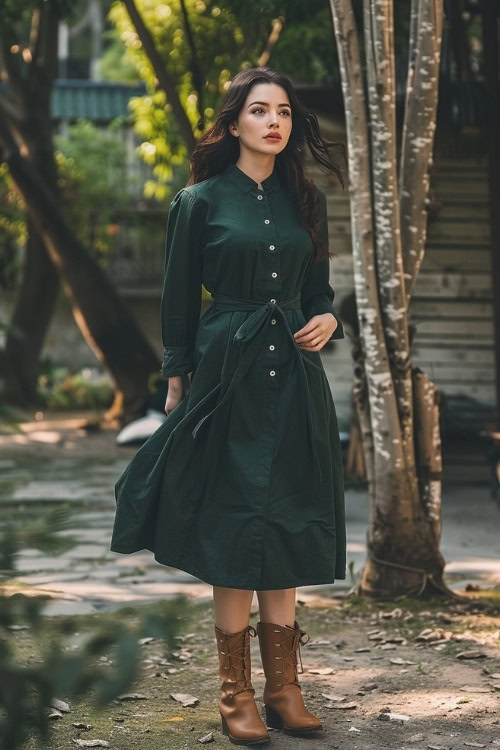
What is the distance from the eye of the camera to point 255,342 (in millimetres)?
3676

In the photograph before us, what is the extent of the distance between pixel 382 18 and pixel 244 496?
98.9 inches

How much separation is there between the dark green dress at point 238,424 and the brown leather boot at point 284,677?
198 millimetres

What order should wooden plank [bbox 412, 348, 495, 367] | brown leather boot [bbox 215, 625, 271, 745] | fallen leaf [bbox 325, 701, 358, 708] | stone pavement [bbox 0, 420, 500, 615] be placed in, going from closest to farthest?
stone pavement [bbox 0, 420, 500, 615], brown leather boot [bbox 215, 625, 271, 745], fallen leaf [bbox 325, 701, 358, 708], wooden plank [bbox 412, 348, 495, 367]

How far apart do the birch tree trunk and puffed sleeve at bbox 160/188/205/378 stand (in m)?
1.67

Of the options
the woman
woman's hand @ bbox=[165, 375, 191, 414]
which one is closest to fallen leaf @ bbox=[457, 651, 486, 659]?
the woman

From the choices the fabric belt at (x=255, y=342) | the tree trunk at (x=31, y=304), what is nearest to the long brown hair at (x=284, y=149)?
the fabric belt at (x=255, y=342)

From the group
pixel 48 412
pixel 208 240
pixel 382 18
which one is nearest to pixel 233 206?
pixel 208 240

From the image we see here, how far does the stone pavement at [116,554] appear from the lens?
2.16 meters

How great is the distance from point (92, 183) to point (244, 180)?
17.4 metres

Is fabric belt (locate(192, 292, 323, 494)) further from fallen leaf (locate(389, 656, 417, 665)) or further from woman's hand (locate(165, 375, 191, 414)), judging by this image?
fallen leaf (locate(389, 656, 417, 665))

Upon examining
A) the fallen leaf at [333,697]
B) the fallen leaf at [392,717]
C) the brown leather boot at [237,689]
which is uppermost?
the brown leather boot at [237,689]

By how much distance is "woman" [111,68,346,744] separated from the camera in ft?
11.9

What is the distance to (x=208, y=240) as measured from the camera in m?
3.76

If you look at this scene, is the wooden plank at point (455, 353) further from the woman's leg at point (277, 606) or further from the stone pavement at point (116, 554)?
the woman's leg at point (277, 606)
